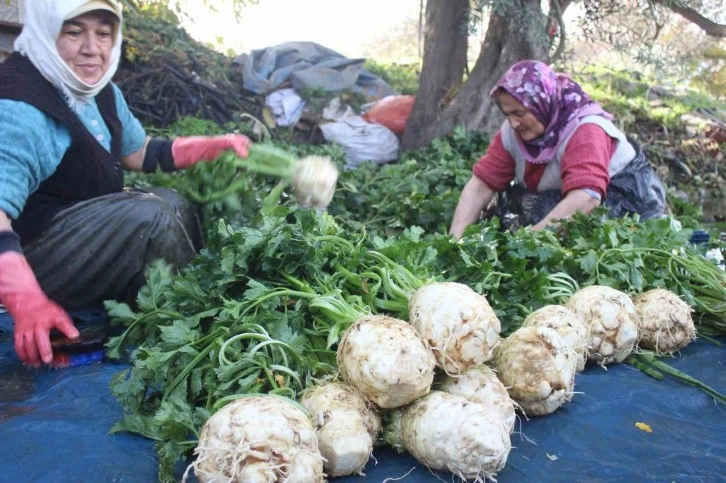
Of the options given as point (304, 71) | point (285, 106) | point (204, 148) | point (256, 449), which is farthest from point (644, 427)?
point (304, 71)

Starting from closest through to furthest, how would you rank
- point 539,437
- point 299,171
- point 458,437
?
point 458,437, point 539,437, point 299,171

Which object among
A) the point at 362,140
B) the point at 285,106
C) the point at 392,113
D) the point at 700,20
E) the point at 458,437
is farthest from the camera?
the point at 285,106

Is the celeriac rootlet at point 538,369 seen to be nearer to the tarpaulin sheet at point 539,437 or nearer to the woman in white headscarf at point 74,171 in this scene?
the tarpaulin sheet at point 539,437

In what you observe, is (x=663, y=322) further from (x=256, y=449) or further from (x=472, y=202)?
(x=472, y=202)

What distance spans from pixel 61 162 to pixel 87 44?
0.56m

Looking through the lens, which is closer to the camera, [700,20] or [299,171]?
[299,171]

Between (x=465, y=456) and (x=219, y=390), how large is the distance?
749 millimetres

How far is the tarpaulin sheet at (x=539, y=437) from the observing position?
1901 mm

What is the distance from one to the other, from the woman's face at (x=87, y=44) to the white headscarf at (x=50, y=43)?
5cm

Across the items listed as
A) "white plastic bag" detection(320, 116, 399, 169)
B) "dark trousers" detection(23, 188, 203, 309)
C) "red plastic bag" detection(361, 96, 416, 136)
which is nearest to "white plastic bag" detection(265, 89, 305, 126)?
"white plastic bag" detection(320, 116, 399, 169)

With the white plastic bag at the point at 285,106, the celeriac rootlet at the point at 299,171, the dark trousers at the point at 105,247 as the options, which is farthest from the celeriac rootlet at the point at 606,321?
the white plastic bag at the point at 285,106

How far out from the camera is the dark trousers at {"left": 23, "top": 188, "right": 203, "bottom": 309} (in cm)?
304

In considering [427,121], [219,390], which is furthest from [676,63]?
[219,390]

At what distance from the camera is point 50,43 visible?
9.45 feet
